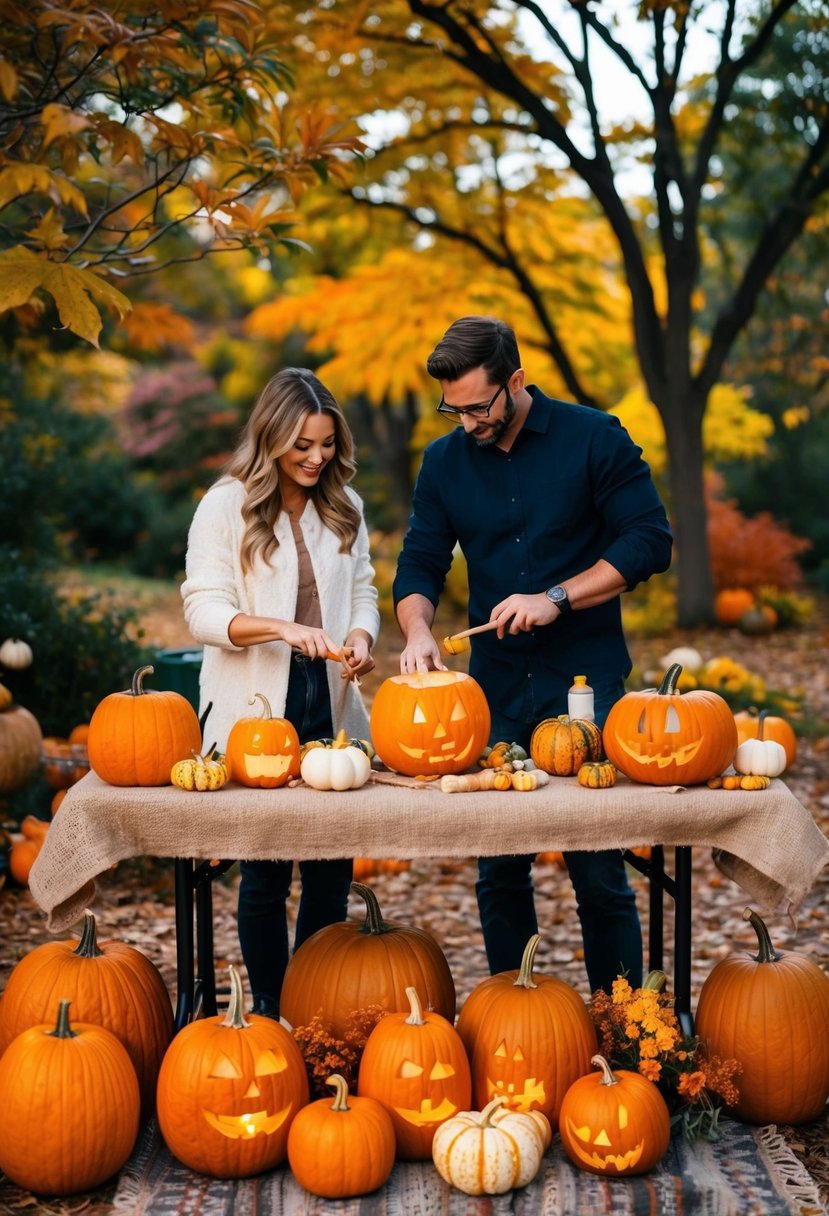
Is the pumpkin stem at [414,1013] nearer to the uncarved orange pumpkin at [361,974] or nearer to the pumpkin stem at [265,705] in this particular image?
the uncarved orange pumpkin at [361,974]

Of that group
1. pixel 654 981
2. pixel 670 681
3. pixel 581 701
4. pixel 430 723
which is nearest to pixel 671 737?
pixel 670 681

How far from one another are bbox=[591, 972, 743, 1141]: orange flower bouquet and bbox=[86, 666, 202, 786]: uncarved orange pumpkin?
51.3 inches

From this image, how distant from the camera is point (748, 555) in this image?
13852mm

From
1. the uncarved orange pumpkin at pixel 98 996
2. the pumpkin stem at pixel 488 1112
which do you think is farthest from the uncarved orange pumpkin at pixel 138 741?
the pumpkin stem at pixel 488 1112

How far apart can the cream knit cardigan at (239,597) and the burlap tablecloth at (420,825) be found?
507mm

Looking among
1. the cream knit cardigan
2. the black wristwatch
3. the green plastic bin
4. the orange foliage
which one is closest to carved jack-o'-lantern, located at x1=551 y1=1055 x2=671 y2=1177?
the black wristwatch

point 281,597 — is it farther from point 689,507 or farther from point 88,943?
point 689,507

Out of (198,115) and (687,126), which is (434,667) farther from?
(687,126)

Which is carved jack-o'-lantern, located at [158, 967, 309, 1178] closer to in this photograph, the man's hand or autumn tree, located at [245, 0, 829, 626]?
the man's hand

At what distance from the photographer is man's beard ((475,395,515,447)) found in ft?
11.7

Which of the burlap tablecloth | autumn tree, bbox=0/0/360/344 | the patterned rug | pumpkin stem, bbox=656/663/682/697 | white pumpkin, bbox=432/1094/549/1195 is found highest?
autumn tree, bbox=0/0/360/344

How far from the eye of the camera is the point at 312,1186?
3.01 metres

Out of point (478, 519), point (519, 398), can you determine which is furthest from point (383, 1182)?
point (519, 398)

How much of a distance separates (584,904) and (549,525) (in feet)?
3.57
